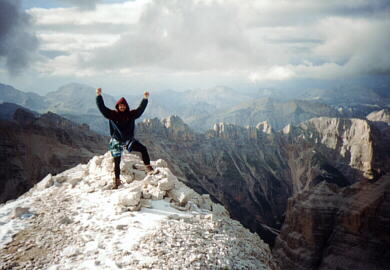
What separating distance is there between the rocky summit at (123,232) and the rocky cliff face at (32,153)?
57.9 metres

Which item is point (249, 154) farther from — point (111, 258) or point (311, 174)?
point (111, 258)

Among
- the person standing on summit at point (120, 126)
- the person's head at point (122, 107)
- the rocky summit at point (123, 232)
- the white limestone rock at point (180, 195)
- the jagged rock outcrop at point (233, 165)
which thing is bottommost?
the jagged rock outcrop at point (233, 165)

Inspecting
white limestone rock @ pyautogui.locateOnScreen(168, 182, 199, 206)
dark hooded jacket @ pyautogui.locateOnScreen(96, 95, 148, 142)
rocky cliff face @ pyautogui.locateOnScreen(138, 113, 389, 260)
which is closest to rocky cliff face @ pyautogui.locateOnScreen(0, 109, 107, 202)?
rocky cliff face @ pyautogui.locateOnScreen(138, 113, 389, 260)

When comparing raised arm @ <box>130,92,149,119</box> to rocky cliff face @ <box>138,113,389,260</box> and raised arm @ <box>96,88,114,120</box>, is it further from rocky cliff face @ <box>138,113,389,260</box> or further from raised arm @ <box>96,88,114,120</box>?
rocky cliff face @ <box>138,113,389,260</box>

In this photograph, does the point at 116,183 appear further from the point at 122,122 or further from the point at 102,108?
the point at 102,108

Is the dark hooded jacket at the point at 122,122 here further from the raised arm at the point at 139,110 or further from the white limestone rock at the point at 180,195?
the white limestone rock at the point at 180,195

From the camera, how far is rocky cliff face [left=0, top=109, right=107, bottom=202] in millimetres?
61250

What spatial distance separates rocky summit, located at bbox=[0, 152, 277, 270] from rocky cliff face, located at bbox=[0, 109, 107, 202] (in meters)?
57.9

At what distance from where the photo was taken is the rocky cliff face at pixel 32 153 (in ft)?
201

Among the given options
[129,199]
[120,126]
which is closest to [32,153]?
[120,126]

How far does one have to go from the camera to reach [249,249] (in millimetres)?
8680

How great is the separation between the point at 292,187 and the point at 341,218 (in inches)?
3509

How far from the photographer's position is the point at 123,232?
8.23 m

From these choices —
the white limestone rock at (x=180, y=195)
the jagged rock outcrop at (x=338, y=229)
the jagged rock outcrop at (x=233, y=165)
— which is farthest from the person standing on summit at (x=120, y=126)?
the jagged rock outcrop at (x=233, y=165)
